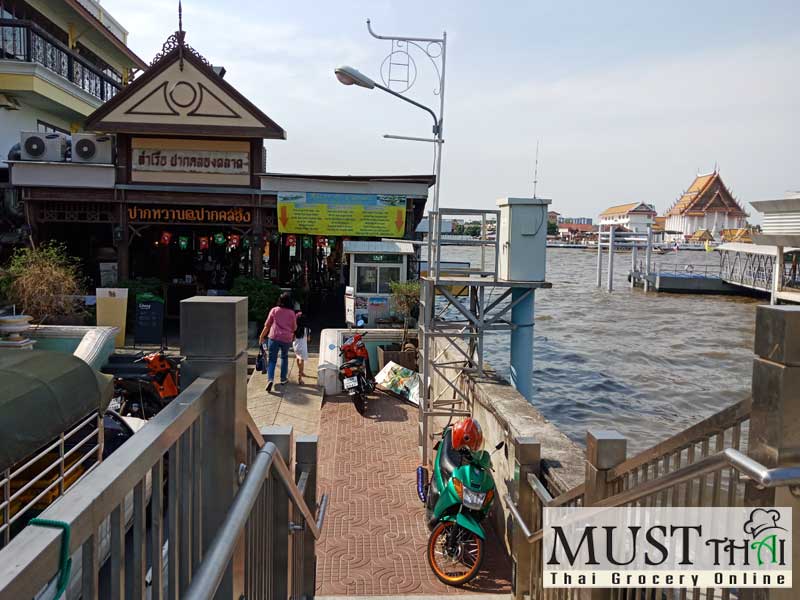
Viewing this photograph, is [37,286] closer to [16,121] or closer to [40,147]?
[40,147]

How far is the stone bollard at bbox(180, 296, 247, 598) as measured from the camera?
1.95 m

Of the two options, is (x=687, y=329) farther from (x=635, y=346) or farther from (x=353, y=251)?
(x=353, y=251)

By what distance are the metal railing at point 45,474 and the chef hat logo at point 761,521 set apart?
3287 mm

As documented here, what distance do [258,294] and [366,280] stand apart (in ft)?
8.19

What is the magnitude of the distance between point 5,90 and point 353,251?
10.8m

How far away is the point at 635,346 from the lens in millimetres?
26094

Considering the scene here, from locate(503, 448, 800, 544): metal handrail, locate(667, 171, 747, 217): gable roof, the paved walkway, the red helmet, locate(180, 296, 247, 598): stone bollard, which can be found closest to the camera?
locate(180, 296, 247, 598): stone bollard

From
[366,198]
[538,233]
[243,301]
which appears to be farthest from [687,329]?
[243,301]

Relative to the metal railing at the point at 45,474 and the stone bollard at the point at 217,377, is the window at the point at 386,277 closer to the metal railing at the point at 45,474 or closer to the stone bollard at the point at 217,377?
the metal railing at the point at 45,474

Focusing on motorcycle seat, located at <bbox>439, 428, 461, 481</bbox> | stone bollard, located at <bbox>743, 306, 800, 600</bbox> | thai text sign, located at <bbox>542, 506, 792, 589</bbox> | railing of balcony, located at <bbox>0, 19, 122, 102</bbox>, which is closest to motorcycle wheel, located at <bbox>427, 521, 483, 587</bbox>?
motorcycle seat, located at <bbox>439, 428, 461, 481</bbox>

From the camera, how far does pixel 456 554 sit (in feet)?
19.5

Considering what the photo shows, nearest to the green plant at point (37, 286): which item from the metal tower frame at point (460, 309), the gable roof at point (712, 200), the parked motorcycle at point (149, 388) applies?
the parked motorcycle at point (149, 388)

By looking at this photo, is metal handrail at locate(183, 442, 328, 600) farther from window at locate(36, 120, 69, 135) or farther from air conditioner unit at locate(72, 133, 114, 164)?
window at locate(36, 120, 69, 135)

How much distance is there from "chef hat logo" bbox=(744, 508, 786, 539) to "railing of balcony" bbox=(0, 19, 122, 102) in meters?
20.6
